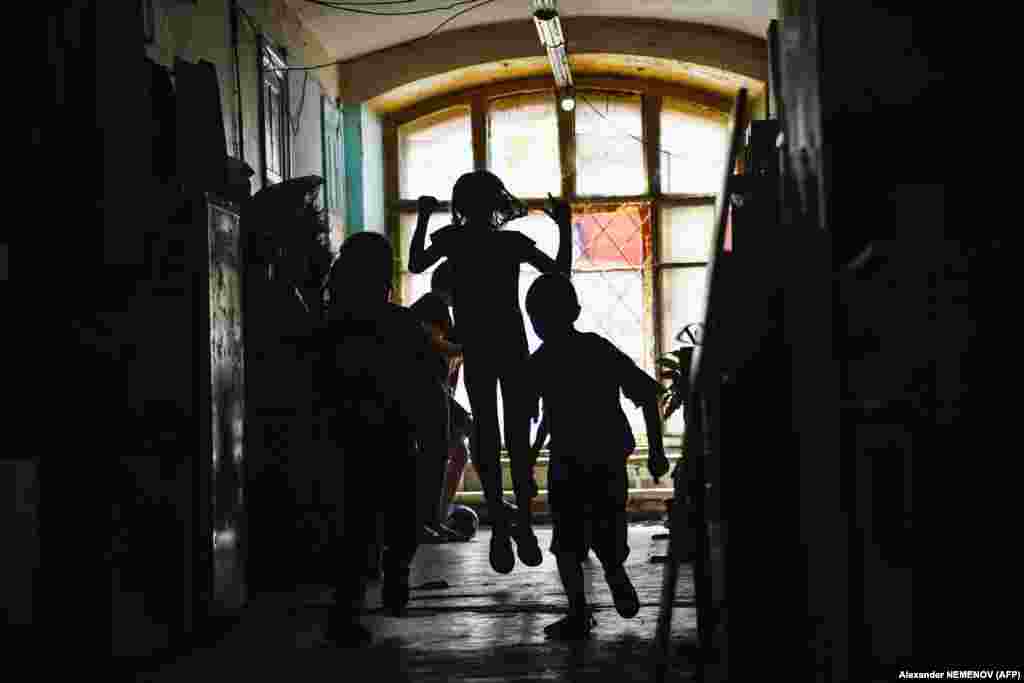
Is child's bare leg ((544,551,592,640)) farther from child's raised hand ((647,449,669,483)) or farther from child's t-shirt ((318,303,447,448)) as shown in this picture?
child's t-shirt ((318,303,447,448))

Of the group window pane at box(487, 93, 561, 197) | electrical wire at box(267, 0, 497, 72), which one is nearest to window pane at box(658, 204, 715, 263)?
window pane at box(487, 93, 561, 197)

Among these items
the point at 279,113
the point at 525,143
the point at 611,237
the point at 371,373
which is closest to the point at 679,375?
the point at 611,237

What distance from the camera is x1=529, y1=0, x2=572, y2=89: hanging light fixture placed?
11.2m

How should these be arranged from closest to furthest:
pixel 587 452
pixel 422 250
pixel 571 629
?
pixel 571 629
pixel 587 452
pixel 422 250

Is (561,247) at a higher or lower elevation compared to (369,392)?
higher

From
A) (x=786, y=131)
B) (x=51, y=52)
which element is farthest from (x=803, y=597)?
(x=51, y=52)

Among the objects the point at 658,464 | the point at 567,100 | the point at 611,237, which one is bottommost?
the point at 658,464

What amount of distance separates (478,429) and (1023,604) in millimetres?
3903

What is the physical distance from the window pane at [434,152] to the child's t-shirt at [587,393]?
9.90 meters

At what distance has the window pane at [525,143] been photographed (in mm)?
14797

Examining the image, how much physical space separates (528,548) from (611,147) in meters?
9.42

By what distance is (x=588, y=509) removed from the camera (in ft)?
16.4

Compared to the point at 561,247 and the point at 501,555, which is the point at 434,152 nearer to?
the point at 561,247

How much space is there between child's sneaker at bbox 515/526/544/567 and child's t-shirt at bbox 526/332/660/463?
101 centimetres
